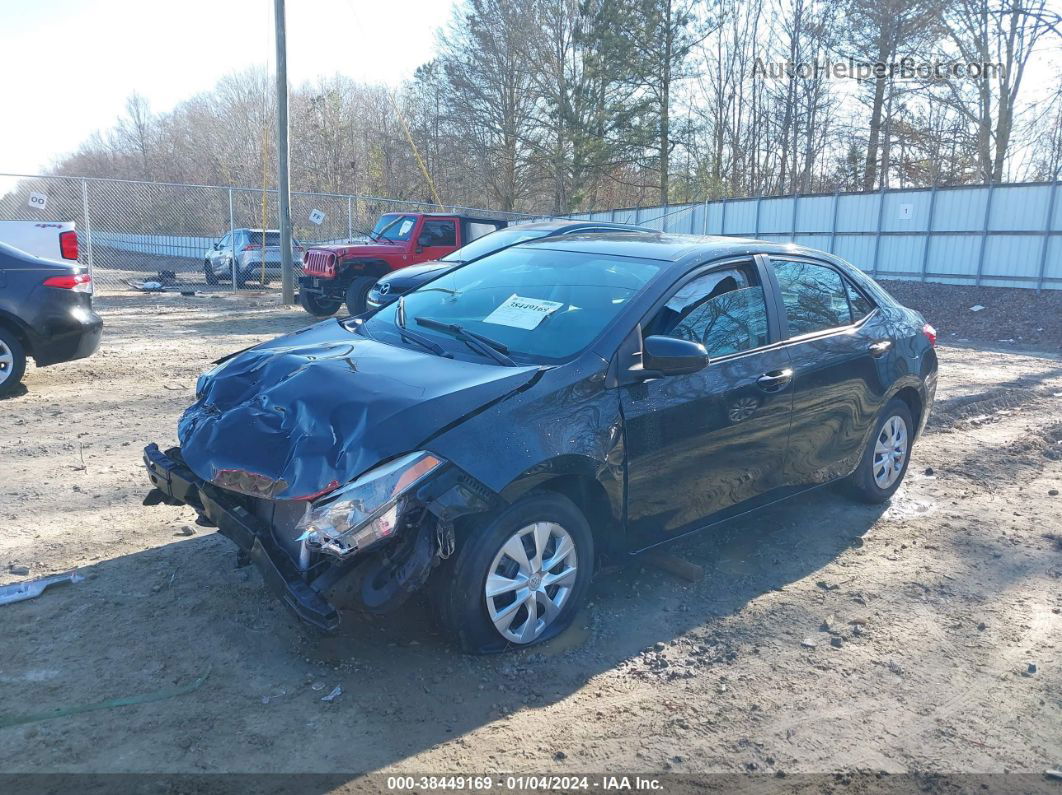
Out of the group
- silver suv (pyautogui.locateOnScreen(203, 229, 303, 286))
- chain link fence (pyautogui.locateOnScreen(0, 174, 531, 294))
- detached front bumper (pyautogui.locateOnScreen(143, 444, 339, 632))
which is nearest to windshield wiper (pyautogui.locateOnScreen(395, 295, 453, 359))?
detached front bumper (pyautogui.locateOnScreen(143, 444, 339, 632))

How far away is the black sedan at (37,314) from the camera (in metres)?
7.41

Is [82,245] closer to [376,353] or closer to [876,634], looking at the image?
[376,353]

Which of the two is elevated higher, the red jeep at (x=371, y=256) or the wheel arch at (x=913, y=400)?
the red jeep at (x=371, y=256)

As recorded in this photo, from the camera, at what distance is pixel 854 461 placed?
16.8ft

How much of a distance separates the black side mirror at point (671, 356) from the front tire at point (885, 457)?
2.14m

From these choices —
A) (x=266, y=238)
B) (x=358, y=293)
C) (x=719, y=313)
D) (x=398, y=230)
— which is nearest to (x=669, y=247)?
(x=719, y=313)

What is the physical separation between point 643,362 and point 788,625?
1.44 m

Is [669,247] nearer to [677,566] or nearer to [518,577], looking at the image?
[677,566]

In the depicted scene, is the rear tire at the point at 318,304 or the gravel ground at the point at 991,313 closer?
the rear tire at the point at 318,304

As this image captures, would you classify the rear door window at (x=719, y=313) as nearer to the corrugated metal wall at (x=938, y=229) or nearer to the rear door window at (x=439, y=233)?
the rear door window at (x=439, y=233)

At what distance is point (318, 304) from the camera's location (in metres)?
14.7

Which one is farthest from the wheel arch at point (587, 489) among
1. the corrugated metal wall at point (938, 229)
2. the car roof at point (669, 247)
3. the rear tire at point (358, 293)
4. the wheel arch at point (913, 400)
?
the corrugated metal wall at point (938, 229)

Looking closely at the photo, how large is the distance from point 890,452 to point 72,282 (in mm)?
7275

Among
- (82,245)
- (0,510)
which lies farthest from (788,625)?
(82,245)
